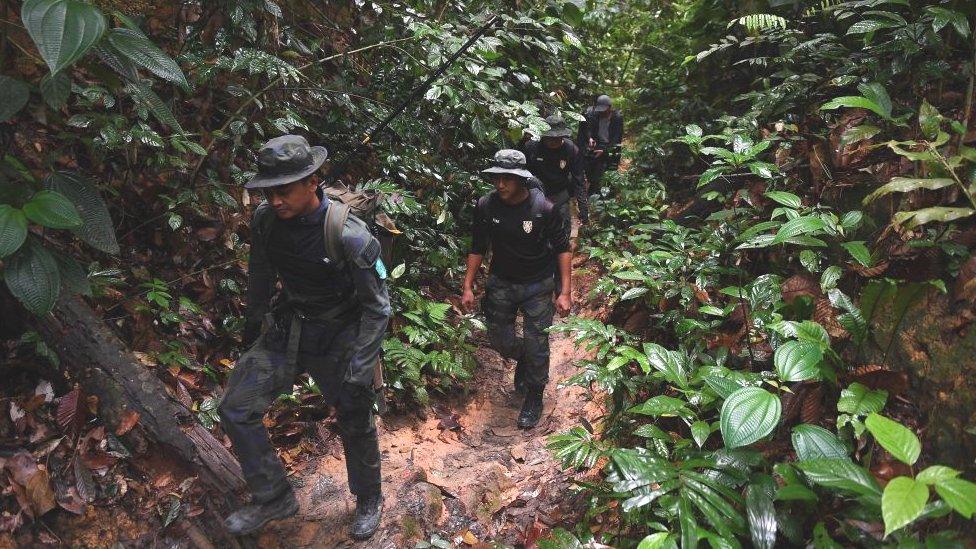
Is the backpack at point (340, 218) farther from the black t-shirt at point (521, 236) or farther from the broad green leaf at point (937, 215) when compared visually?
the broad green leaf at point (937, 215)

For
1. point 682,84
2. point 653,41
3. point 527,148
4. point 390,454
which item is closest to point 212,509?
point 390,454

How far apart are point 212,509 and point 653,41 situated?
13.5 m

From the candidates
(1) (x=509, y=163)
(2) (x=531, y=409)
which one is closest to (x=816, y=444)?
(1) (x=509, y=163)

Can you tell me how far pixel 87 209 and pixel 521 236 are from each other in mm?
3529

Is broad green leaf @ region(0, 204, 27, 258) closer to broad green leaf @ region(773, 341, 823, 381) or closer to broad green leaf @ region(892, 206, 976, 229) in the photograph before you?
broad green leaf @ region(773, 341, 823, 381)

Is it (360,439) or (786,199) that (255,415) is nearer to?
(360,439)

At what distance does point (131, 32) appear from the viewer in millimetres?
2488

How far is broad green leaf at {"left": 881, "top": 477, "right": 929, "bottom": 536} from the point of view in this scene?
1756mm

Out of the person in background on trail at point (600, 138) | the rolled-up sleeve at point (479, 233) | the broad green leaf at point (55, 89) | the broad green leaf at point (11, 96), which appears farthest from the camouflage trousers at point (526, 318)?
the person in background on trail at point (600, 138)

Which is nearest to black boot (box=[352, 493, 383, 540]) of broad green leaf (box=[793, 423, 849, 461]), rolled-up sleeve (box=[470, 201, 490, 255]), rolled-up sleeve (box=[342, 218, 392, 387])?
rolled-up sleeve (box=[342, 218, 392, 387])

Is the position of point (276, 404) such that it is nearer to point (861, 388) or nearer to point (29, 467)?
point (29, 467)

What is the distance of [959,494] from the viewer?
6.07 ft

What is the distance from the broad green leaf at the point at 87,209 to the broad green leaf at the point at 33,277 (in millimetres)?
211

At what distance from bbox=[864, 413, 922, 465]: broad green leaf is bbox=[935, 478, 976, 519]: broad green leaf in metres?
0.12
